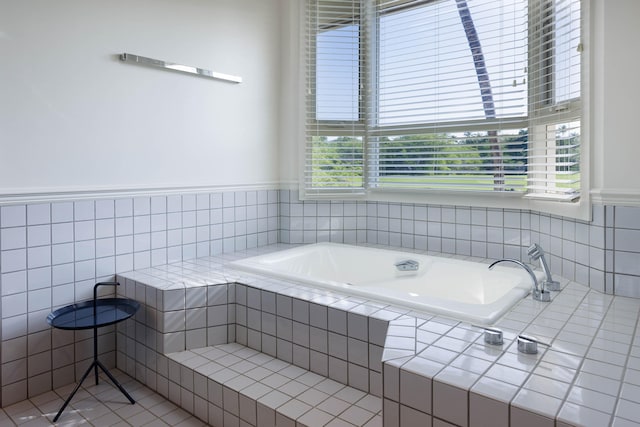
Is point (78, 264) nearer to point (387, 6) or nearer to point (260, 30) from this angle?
point (260, 30)

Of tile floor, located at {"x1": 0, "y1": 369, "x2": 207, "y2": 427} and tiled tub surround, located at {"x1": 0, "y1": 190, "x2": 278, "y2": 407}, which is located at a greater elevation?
tiled tub surround, located at {"x1": 0, "y1": 190, "x2": 278, "y2": 407}

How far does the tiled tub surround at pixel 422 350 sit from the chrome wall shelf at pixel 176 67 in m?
1.25

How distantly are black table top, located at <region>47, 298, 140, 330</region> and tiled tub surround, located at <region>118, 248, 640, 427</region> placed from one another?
0.11 metres

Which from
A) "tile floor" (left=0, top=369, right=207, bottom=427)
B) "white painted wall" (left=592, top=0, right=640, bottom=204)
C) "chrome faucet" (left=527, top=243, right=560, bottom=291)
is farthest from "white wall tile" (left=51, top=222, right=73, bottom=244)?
"white painted wall" (left=592, top=0, right=640, bottom=204)

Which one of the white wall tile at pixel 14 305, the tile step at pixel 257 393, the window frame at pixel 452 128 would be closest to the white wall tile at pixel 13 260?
the white wall tile at pixel 14 305

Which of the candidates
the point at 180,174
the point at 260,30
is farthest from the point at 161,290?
the point at 260,30

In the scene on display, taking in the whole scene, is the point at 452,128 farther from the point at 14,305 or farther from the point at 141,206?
the point at 14,305

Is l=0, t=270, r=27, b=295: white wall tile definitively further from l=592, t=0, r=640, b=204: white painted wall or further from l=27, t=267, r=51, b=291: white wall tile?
l=592, t=0, r=640, b=204: white painted wall

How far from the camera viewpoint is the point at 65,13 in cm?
221

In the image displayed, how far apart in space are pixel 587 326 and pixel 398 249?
5.09 feet

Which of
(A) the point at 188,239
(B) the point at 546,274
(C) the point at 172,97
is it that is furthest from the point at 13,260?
(B) the point at 546,274

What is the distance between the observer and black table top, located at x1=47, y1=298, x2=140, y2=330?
76.4 inches

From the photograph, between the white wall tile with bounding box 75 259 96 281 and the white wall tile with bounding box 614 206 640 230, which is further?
the white wall tile with bounding box 75 259 96 281

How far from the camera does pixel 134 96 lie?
2516 mm
